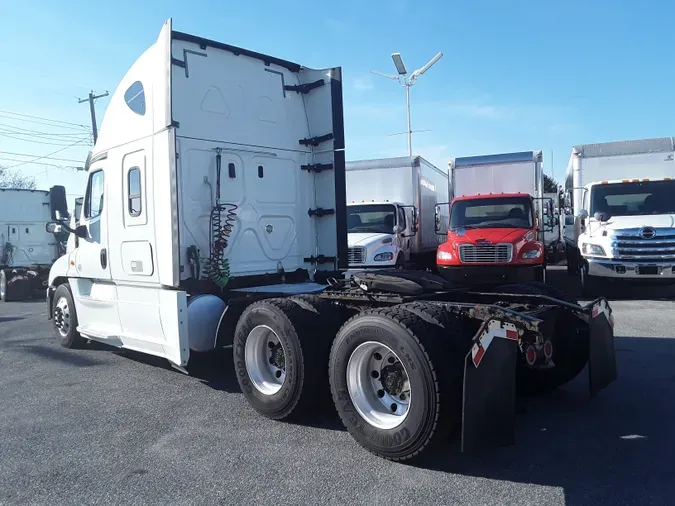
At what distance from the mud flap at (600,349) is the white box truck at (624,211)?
7423 millimetres

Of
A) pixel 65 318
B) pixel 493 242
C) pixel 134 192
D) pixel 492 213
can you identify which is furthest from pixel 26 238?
pixel 493 242

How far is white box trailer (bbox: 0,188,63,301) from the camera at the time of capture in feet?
58.9

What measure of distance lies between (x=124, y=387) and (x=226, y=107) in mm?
3429

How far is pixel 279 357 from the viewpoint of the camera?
5.46 metres

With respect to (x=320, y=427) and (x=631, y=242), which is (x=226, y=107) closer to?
(x=320, y=427)

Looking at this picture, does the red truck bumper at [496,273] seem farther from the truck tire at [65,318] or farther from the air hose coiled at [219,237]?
the truck tire at [65,318]

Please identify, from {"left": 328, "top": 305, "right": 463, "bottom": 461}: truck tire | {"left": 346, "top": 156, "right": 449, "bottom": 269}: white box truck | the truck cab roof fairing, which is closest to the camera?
{"left": 328, "top": 305, "right": 463, "bottom": 461}: truck tire

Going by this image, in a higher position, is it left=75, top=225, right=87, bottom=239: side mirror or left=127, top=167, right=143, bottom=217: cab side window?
left=127, top=167, right=143, bottom=217: cab side window

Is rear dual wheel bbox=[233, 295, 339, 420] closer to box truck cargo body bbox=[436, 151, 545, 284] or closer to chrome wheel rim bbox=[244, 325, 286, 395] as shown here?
chrome wheel rim bbox=[244, 325, 286, 395]

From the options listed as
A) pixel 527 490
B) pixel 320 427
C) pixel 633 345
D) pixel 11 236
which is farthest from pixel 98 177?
pixel 11 236

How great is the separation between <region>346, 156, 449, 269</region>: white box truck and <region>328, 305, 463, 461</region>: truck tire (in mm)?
8200

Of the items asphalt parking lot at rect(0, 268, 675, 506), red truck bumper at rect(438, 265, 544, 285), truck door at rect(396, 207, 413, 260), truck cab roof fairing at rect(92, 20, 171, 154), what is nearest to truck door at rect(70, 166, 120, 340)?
truck cab roof fairing at rect(92, 20, 171, 154)

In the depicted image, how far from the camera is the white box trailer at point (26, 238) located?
17938mm

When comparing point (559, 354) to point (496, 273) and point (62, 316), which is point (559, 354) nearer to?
point (496, 273)
